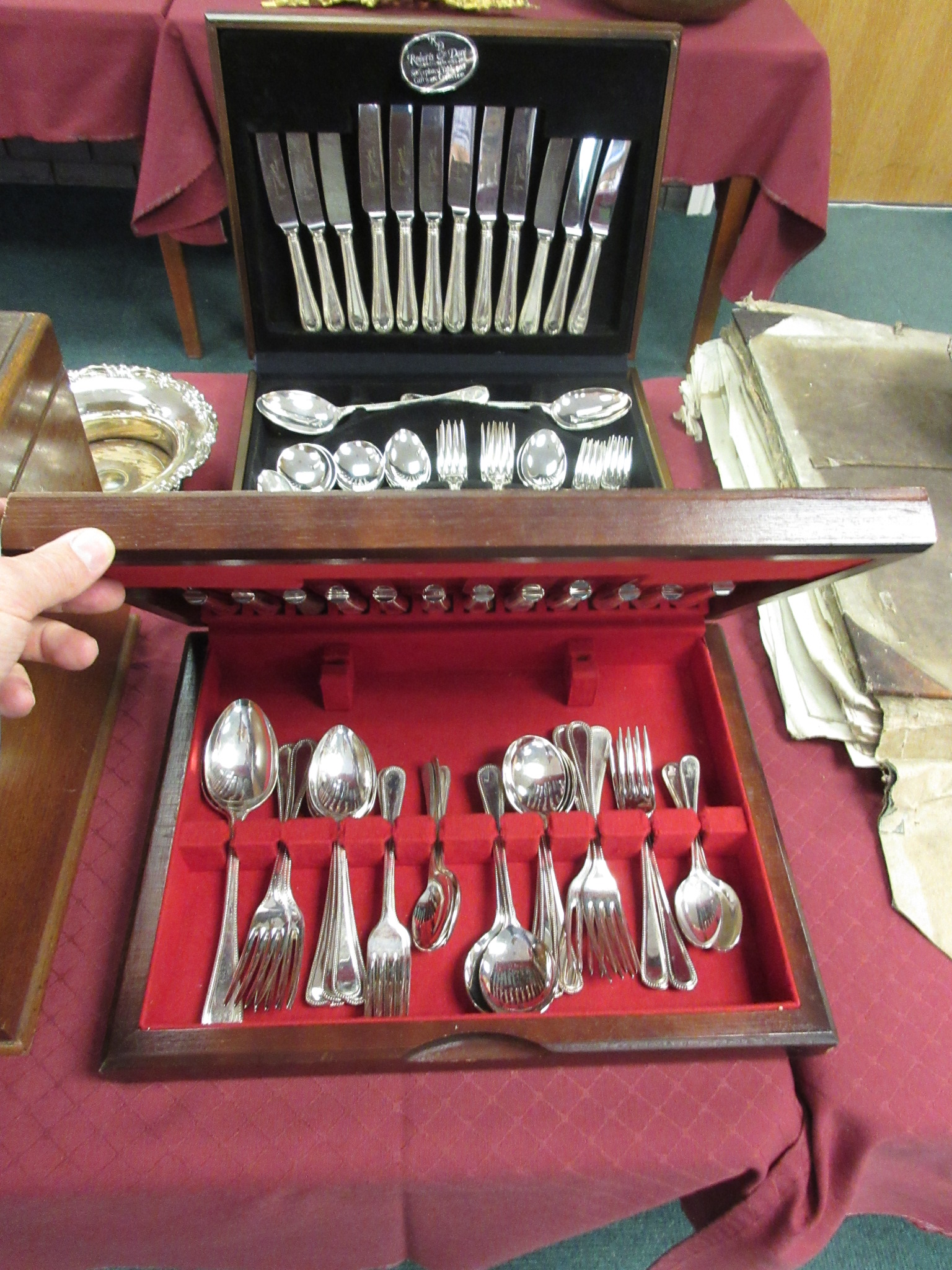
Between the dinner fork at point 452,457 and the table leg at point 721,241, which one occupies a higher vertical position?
the table leg at point 721,241

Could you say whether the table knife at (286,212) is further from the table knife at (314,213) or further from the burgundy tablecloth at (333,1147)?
the burgundy tablecloth at (333,1147)

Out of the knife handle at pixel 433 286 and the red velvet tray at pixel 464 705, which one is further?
the knife handle at pixel 433 286

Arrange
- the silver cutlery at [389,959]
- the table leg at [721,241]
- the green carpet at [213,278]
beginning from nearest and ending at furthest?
the silver cutlery at [389,959] → the table leg at [721,241] → the green carpet at [213,278]

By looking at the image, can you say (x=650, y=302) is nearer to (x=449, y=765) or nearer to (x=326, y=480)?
(x=326, y=480)

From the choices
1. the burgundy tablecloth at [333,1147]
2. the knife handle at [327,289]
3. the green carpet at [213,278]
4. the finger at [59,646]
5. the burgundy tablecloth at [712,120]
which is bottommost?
the burgundy tablecloth at [333,1147]

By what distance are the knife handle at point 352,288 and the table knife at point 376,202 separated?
0.5 inches

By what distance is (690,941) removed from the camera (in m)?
0.58

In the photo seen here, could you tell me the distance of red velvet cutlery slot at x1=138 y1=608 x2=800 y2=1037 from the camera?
0.56 metres

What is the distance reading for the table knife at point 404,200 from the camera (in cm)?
Result: 82

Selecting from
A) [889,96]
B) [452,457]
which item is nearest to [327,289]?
[452,457]

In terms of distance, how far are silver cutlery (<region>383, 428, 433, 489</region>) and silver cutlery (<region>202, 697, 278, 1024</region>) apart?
0.32 meters

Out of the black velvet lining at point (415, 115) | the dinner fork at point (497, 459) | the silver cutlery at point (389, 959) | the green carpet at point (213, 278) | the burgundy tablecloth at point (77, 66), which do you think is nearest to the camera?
the silver cutlery at point (389, 959)

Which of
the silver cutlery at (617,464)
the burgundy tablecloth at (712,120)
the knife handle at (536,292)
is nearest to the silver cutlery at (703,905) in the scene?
the silver cutlery at (617,464)

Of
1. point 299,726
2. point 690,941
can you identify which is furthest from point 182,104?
point 690,941
